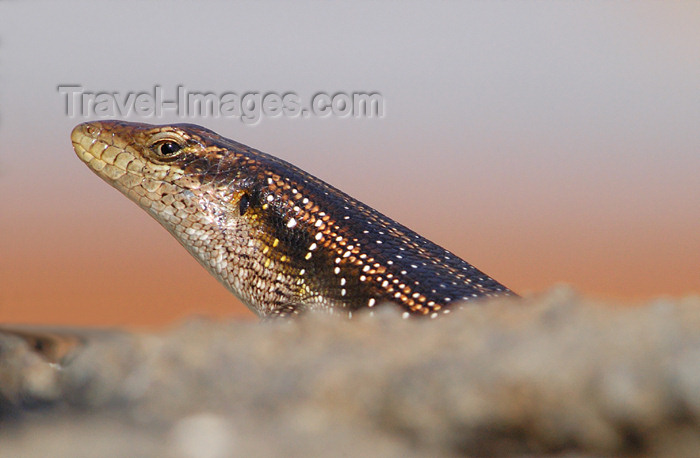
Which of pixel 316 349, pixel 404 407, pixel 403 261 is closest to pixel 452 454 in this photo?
pixel 404 407

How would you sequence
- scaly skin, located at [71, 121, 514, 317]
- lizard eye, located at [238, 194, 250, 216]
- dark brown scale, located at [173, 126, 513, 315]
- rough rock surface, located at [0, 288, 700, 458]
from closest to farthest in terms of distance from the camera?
rough rock surface, located at [0, 288, 700, 458] → dark brown scale, located at [173, 126, 513, 315] → scaly skin, located at [71, 121, 514, 317] → lizard eye, located at [238, 194, 250, 216]

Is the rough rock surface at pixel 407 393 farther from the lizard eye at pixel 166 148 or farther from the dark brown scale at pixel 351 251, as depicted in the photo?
the lizard eye at pixel 166 148

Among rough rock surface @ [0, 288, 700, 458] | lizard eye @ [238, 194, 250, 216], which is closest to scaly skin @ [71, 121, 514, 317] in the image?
lizard eye @ [238, 194, 250, 216]

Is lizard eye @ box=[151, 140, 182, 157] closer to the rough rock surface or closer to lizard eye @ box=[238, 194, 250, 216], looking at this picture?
lizard eye @ box=[238, 194, 250, 216]

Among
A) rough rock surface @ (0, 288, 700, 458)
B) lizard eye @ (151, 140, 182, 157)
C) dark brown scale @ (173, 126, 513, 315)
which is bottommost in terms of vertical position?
dark brown scale @ (173, 126, 513, 315)

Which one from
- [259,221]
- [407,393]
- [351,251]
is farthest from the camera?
[259,221]

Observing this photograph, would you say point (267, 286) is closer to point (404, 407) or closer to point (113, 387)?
point (113, 387)

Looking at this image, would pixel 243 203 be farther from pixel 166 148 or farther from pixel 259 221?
pixel 166 148

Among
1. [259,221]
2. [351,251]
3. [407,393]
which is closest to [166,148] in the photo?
[259,221]
